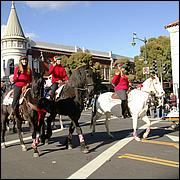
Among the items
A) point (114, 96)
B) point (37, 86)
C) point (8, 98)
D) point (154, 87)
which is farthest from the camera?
point (114, 96)

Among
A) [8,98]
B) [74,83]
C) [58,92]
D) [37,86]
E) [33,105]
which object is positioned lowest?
[33,105]

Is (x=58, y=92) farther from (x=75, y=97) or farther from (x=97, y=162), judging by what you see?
(x=97, y=162)

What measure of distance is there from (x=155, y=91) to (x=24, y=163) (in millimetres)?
5018

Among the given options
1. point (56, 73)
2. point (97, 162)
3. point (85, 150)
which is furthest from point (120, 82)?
point (97, 162)

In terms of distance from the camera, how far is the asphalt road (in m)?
5.29

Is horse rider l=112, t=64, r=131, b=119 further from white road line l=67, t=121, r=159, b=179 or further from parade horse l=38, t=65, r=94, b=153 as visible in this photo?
parade horse l=38, t=65, r=94, b=153

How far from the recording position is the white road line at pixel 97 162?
17.9ft

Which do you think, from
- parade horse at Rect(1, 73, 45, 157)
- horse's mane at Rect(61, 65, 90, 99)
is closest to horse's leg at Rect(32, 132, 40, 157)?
parade horse at Rect(1, 73, 45, 157)

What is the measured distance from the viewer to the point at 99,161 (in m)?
6.62

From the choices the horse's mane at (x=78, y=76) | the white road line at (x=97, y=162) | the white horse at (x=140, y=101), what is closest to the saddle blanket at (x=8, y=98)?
the horse's mane at (x=78, y=76)

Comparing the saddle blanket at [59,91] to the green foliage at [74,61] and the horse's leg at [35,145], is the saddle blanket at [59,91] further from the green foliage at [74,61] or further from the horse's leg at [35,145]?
the green foliage at [74,61]

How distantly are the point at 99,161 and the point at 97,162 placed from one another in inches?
3.5

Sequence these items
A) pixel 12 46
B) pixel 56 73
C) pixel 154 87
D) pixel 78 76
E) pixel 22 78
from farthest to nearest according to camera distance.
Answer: pixel 12 46 < pixel 154 87 < pixel 56 73 < pixel 78 76 < pixel 22 78

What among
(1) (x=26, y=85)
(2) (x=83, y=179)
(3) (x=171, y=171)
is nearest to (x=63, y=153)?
(1) (x=26, y=85)
